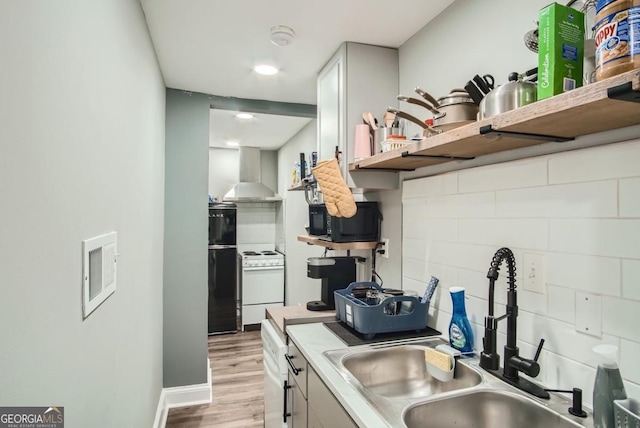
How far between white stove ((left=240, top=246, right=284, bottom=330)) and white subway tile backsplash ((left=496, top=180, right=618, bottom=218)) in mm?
3659

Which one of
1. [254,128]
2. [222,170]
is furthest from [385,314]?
[222,170]

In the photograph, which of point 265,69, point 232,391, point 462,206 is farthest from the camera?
point 232,391

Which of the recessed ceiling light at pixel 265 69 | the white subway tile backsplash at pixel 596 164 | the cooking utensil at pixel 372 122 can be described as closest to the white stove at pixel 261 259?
the recessed ceiling light at pixel 265 69

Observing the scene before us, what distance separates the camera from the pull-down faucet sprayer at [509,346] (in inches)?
43.9

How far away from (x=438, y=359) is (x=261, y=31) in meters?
1.77

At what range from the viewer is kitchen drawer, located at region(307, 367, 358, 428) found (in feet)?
3.65

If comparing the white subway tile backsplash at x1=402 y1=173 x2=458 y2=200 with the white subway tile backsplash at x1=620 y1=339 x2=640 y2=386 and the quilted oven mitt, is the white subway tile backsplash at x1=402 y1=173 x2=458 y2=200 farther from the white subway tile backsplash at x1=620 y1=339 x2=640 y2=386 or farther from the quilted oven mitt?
the white subway tile backsplash at x1=620 y1=339 x2=640 y2=386

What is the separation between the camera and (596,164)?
1002mm

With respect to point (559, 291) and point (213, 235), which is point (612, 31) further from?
point (213, 235)

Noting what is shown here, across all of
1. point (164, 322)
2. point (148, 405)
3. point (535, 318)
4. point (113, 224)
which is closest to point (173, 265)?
point (164, 322)

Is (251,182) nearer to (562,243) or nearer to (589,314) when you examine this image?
(562,243)

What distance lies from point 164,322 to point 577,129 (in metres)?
2.81

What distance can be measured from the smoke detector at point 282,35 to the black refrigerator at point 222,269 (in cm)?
295

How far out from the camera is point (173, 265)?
273 centimetres
